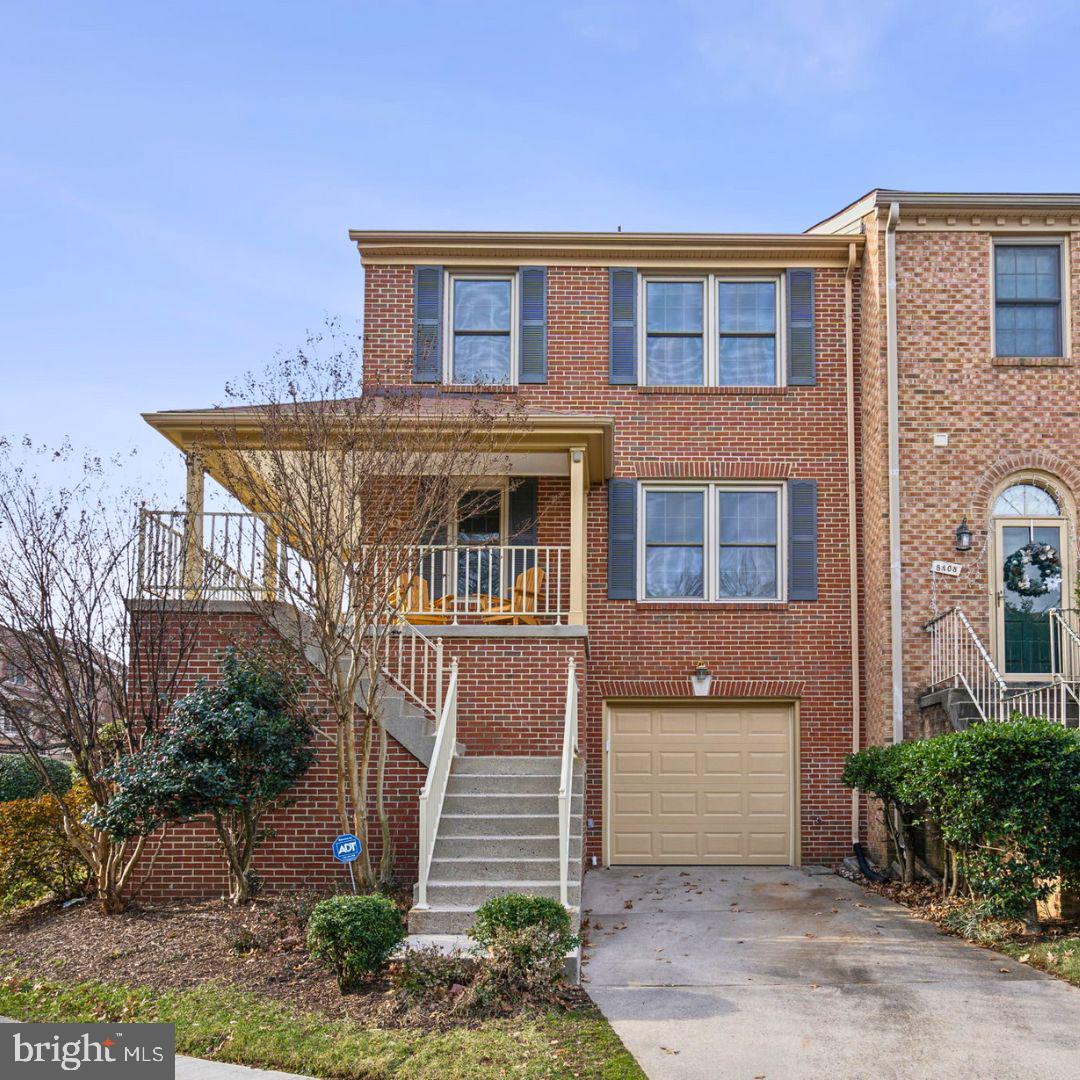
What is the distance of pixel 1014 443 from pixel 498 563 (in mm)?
5759

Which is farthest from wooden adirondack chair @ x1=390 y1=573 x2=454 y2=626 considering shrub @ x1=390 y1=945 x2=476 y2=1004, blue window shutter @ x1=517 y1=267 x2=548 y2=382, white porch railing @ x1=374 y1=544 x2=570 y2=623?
shrub @ x1=390 y1=945 x2=476 y2=1004

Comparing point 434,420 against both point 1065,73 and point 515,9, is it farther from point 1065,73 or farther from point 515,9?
point 1065,73

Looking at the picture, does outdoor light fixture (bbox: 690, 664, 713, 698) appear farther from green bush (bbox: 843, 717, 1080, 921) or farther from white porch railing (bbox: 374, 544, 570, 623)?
green bush (bbox: 843, 717, 1080, 921)

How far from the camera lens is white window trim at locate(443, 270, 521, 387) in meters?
14.2

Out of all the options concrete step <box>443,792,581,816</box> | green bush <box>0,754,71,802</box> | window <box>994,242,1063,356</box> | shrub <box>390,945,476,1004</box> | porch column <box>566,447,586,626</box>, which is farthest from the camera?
green bush <box>0,754,71,802</box>

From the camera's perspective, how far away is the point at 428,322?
14289 millimetres

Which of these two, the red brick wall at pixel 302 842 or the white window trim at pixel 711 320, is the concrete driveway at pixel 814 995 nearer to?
the red brick wall at pixel 302 842

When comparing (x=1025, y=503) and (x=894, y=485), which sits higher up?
(x=894, y=485)

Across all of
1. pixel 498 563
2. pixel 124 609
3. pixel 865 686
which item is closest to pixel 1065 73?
pixel 865 686

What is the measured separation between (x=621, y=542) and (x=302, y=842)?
500cm

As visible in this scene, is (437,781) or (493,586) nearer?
(437,781)

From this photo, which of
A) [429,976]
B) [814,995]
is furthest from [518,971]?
[814,995]

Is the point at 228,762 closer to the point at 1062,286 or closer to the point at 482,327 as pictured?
the point at 482,327

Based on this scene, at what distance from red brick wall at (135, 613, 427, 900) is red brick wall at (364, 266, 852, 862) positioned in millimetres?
3340
